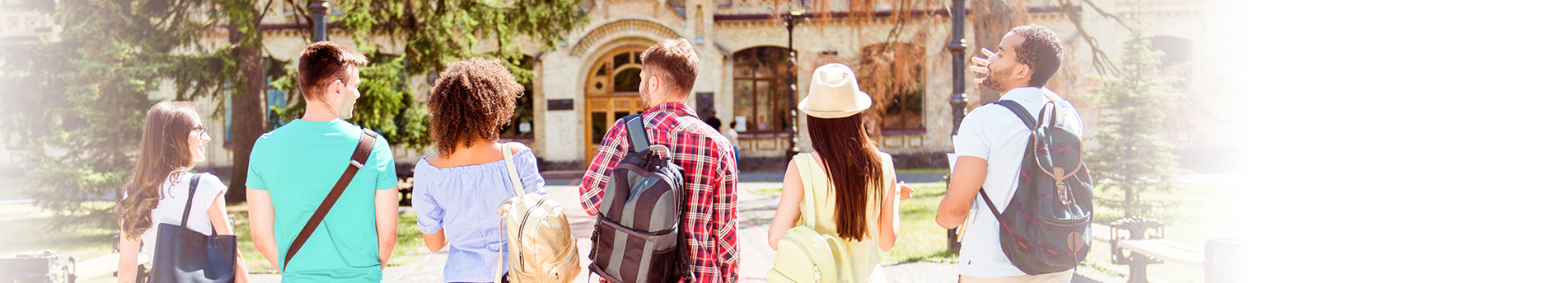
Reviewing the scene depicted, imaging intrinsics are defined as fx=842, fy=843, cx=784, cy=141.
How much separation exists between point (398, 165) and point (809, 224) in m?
21.1

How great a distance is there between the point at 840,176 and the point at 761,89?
63.9ft

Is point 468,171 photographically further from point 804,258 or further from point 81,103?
point 81,103

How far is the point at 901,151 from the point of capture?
22.1m

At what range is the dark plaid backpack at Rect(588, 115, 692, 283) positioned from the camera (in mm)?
2572

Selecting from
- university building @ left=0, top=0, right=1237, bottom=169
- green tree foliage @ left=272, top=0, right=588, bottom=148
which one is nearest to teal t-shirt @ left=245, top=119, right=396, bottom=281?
green tree foliage @ left=272, top=0, right=588, bottom=148

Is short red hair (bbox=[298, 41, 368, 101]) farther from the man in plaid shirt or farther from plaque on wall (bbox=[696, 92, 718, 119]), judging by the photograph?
plaque on wall (bbox=[696, 92, 718, 119])

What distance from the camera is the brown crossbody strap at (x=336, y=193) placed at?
2715 mm

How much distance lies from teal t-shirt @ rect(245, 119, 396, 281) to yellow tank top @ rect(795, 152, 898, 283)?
1381mm

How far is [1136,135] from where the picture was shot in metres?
10.3

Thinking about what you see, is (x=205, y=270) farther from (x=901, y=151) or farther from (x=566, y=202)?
(x=901, y=151)

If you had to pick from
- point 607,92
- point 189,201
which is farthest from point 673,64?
point 607,92

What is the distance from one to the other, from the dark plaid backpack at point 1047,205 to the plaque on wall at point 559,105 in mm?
19300

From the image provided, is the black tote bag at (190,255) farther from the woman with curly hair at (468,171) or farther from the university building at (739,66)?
the university building at (739,66)

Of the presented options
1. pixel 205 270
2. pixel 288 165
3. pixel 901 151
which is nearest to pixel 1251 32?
pixel 288 165
